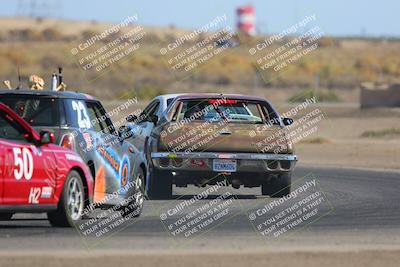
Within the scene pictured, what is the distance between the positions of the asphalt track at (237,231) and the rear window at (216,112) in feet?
3.90

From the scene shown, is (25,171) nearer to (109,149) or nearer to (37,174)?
(37,174)

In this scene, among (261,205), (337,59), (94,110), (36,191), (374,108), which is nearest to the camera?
(36,191)

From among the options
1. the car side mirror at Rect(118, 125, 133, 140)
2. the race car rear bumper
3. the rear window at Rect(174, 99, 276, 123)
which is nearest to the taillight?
the car side mirror at Rect(118, 125, 133, 140)

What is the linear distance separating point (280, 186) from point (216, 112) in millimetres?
1473

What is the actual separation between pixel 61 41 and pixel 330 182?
9469 centimetres

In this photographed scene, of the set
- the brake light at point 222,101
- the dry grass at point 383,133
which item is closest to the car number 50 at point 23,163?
the brake light at point 222,101

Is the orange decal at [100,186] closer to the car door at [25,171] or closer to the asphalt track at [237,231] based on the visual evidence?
the asphalt track at [237,231]

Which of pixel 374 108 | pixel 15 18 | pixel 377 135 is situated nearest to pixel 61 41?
pixel 15 18

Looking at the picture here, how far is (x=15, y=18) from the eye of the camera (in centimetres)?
15675

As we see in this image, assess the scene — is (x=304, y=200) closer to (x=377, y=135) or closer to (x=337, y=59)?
(x=377, y=135)

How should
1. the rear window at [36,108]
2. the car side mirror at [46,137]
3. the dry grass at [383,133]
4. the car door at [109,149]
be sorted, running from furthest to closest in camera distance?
1. the dry grass at [383,133]
2. the car door at [109,149]
3. the rear window at [36,108]
4. the car side mirror at [46,137]

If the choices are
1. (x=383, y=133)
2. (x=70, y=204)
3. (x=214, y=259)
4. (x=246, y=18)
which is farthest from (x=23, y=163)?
(x=246, y=18)

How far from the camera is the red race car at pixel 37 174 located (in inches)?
570

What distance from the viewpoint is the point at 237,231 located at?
1563cm
